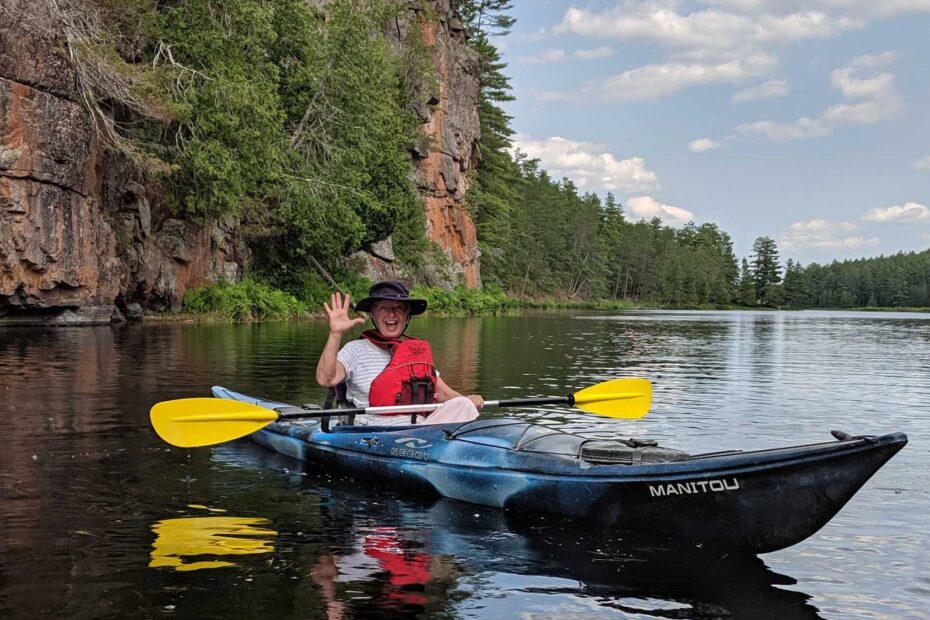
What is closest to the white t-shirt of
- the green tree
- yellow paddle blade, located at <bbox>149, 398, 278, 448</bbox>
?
yellow paddle blade, located at <bbox>149, 398, 278, 448</bbox>

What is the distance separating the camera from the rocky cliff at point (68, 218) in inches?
892

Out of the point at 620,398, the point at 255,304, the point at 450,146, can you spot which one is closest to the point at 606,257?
the point at 450,146

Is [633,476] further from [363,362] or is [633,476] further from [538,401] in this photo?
[363,362]

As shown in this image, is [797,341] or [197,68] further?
[797,341]

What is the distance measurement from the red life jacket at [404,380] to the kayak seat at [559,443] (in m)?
0.79

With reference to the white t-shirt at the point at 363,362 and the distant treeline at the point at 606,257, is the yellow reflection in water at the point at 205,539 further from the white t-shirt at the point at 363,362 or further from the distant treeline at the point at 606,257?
the distant treeline at the point at 606,257

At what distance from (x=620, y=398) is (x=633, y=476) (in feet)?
9.26

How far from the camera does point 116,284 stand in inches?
1062

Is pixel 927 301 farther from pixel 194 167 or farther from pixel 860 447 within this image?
pixel 860 447

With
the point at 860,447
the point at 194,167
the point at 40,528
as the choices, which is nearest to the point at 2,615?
the point at 40,528

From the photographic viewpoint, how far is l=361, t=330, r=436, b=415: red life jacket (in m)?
7.44

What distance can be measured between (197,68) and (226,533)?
78.9ft

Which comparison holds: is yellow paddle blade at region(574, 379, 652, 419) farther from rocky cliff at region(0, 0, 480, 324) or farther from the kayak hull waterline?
rocky cliff at region(0, 0, 480, 324)

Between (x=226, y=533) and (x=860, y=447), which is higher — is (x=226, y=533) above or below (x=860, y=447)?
below
